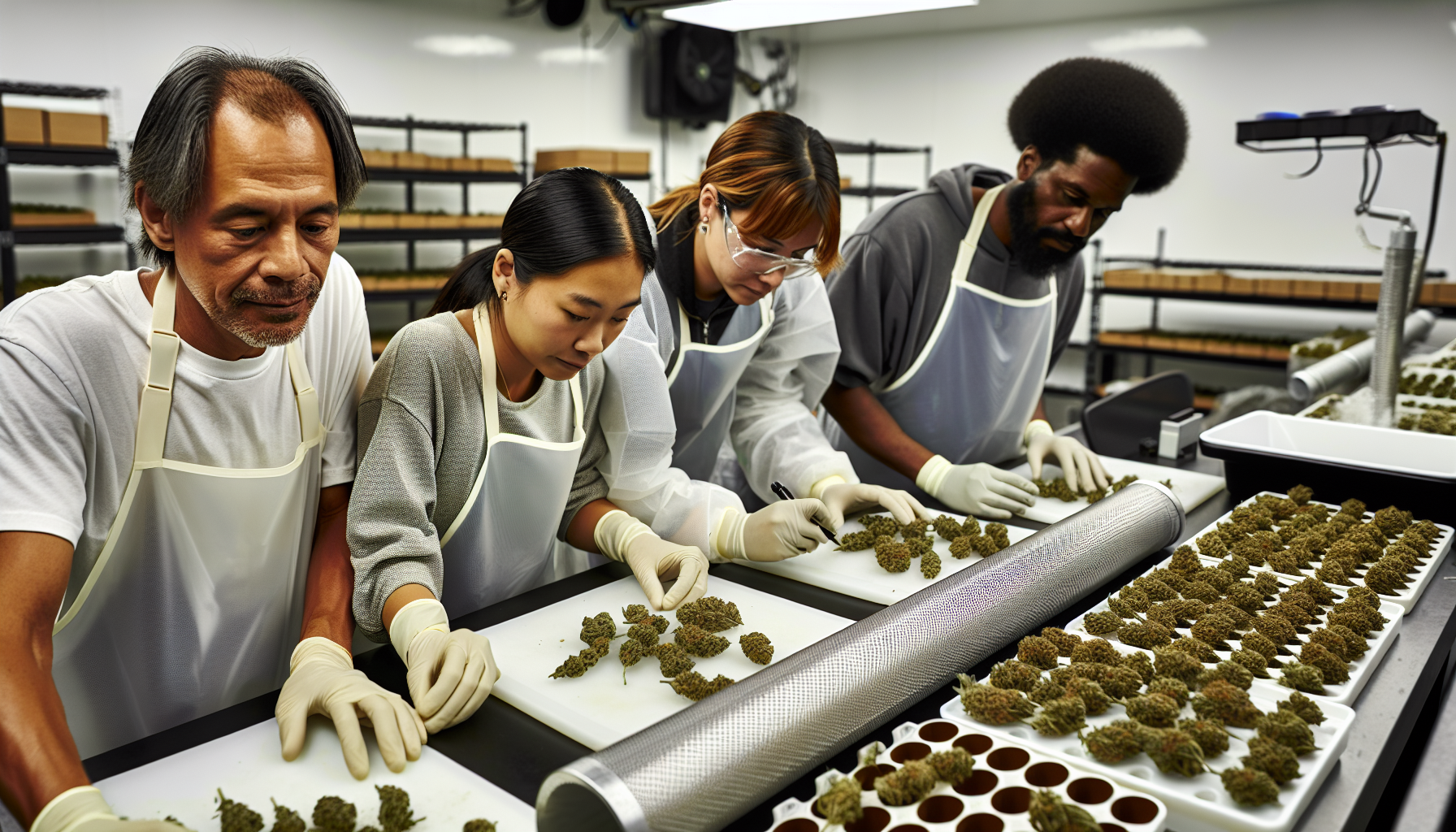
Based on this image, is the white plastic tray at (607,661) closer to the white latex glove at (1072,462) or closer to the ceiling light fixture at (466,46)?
the white latex glove at (1072,462)

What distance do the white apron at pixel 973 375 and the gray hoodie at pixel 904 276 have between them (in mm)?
30

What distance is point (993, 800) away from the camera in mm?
875

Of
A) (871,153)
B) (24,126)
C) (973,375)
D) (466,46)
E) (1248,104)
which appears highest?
(466,46)

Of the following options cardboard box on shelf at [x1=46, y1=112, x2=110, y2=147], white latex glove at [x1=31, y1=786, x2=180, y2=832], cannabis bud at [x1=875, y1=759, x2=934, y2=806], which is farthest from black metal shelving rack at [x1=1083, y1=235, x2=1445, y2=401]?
white latex glove at [x1=31, y1=786, x2=180, y2=832]

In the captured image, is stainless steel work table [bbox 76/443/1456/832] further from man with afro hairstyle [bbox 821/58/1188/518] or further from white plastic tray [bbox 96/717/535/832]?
man with afro hairstyle [bbox 821/58/1188/518]

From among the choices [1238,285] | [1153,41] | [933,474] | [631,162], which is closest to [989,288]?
[933,474]

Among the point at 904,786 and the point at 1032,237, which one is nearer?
the point at 904,786

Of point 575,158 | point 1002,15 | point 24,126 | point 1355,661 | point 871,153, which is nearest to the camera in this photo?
point 1355,661

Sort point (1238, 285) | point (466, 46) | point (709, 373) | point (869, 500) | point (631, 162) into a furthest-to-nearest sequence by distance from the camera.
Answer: point (631, 162) < point (466, 46) < point (1238, 285) < point (709, 373) < point (869, 500)

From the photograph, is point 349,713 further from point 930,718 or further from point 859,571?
point 859,571

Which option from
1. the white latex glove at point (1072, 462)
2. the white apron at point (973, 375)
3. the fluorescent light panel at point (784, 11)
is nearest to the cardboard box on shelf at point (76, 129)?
the fluorescent light panel at point (784, 11)

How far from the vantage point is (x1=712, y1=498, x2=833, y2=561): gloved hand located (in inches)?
61.9

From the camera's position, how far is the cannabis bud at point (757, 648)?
3.94ft

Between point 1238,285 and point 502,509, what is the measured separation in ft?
16.9
